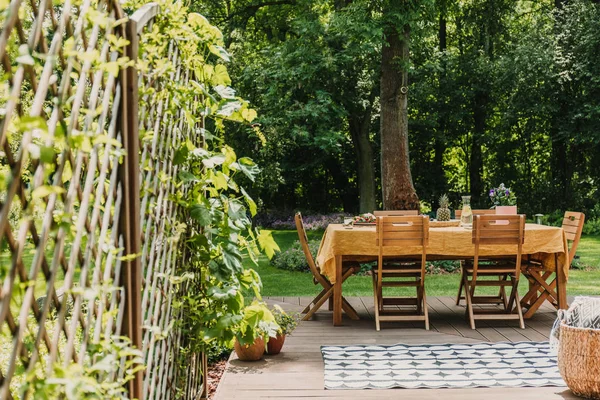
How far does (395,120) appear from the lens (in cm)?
1244

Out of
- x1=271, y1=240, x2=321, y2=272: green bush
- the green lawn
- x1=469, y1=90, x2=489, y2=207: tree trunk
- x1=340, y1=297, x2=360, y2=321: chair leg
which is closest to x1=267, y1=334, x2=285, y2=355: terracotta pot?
x1=340, y1=297, x2=360, y2=321: chair leg

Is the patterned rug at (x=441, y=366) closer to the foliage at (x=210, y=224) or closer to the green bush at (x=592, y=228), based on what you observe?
the foliage at (x=210, y=224)

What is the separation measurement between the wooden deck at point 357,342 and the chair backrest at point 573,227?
2.46ft

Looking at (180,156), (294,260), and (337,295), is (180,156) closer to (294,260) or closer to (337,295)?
(337,295)

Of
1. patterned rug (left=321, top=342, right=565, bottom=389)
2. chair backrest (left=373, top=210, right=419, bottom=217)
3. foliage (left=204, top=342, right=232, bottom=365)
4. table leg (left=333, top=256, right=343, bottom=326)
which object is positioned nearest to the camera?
patterned rug (left=321, top=342, right=565, bottom=389)

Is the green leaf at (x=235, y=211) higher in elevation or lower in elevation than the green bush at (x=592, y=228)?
higher

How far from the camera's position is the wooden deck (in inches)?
179

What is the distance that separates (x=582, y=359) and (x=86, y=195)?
355 centimetres

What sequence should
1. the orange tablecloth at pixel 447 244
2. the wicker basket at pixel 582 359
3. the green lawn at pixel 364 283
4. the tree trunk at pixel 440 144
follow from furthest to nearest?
the tree trunk at pixel 440 144 < the green lawn at pixel 364 283 < the orange tablecloth at pixel 447 244 < the wicker basket at pixel 582 359

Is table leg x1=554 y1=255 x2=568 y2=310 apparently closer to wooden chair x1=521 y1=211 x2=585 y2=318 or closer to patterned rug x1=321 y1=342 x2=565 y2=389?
wooden chair x1=521 y1=211 x2=585 y2=318

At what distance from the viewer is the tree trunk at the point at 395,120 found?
12320 mm

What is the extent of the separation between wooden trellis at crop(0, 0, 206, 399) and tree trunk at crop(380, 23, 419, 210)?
925cm

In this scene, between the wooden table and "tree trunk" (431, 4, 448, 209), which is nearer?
the wooden table

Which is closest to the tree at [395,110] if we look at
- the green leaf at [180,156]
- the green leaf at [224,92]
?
the green leaf at [224,92]
